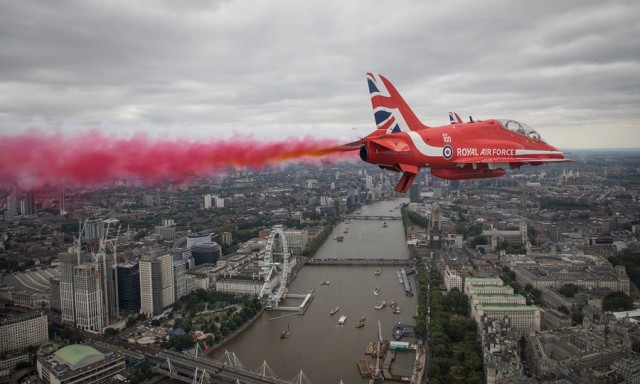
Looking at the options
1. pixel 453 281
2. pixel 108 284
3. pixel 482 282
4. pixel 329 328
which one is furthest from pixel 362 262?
pixel 108 284

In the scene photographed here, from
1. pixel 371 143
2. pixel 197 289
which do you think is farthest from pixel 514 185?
pixel 371 143

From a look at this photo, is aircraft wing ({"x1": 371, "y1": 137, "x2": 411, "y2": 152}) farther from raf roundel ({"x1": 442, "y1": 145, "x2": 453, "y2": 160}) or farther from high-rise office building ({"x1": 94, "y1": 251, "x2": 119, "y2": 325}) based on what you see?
high-rise office building ({"x1": 94, "y1": 251, "x2": 119, "y2": 325})

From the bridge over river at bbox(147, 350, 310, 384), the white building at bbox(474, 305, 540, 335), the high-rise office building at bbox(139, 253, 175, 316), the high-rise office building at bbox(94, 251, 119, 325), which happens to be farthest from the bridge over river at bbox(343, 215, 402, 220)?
the bridge over river at bbox(147, 350, 310, 384)

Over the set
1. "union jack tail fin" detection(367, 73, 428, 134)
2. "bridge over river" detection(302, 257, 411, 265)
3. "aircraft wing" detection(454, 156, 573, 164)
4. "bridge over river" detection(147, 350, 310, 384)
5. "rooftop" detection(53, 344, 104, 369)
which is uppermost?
"union jack tail fin" detection(367, 73, 428, 134)

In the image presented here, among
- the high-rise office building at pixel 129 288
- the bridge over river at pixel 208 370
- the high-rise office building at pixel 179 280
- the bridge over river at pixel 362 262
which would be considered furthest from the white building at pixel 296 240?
the bridge over river at pixel 208 370

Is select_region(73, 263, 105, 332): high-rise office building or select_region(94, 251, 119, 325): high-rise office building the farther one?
select_region(94, 251, 119, 325): high-rise office building

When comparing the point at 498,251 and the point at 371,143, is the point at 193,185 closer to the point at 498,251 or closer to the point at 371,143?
the point at 498,251

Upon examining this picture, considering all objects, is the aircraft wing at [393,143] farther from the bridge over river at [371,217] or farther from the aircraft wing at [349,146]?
the bridge over river at [371,217]
